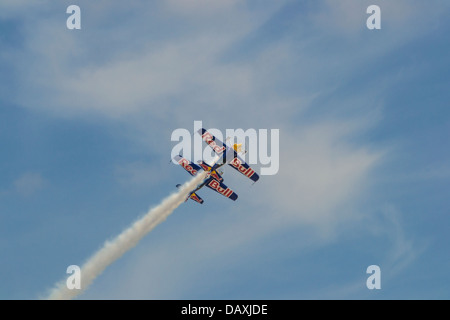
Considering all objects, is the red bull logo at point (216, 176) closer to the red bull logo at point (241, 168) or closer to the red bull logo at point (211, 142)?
the red bull logo at point (241, 168)

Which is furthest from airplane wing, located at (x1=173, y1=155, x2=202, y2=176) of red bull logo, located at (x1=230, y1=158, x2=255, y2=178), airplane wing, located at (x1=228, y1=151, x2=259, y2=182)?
red bull logo, located at (x1=230, y1=158, x2=255, y2=178)

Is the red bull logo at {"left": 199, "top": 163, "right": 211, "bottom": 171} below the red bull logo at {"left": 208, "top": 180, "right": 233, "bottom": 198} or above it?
above

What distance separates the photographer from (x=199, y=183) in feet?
460

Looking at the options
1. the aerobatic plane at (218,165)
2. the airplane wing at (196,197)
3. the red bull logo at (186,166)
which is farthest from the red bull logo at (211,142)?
the airplane wing at (196,197)

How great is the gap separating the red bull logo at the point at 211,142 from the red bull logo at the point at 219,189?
20.6 feet

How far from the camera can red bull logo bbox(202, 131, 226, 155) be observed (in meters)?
139

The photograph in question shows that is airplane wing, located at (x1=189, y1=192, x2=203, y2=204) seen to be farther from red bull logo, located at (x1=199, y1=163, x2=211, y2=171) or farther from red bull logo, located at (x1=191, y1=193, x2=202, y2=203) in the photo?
red bull logo, located at (x1=199, y1=163, x2=211, y2=171)

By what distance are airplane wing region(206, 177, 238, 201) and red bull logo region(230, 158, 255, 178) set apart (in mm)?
5092

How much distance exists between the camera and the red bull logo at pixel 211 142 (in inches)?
5477
